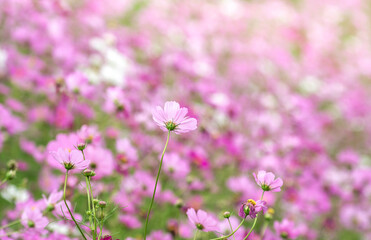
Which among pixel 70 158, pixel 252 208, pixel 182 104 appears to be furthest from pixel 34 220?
pixel 182 104

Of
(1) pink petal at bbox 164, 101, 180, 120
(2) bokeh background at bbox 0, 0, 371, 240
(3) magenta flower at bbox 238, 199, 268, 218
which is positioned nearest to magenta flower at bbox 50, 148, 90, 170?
(2) bokeh background at bbox 0, 0, 371, 240

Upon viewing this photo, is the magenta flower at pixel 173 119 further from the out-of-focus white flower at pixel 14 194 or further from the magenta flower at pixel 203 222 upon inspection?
the out-of-focus white flower at pixel 14 194

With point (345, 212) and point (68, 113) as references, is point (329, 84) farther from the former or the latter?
point (68, 113)

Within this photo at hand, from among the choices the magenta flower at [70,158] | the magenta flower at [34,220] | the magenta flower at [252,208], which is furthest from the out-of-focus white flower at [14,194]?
the magenta flower at [252,208]

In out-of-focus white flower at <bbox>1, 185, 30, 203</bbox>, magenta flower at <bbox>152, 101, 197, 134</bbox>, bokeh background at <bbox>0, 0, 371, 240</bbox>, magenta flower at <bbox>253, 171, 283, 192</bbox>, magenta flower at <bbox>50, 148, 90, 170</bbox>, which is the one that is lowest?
magenta flower at <bbox>253, 171, 283, 192</bbox>

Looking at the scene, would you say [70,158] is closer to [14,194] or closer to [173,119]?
[173,119]

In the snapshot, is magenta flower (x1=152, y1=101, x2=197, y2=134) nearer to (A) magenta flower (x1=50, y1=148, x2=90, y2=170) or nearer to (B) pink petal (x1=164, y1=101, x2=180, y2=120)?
(B) pink petal (x1=164, y1=101, x2=180, y2=120)
